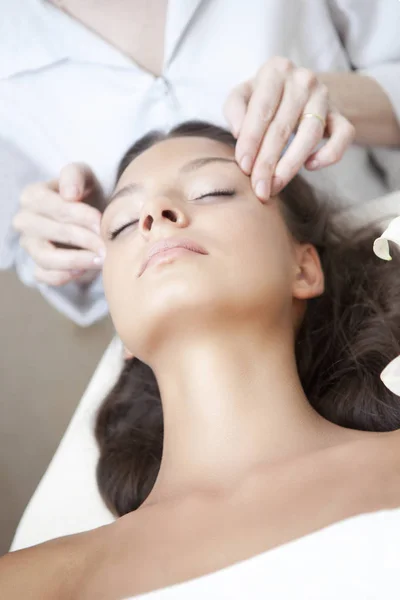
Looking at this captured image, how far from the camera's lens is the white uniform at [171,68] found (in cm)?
109

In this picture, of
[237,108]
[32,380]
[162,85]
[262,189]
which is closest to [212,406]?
[262,189]

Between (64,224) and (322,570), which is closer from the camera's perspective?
(322,570)

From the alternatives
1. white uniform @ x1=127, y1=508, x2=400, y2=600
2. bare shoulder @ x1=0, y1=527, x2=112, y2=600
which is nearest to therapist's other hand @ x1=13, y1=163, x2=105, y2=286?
bare shoulder @ x1=0, y1=527, x2=112, y2=600

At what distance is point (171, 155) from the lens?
884 mm

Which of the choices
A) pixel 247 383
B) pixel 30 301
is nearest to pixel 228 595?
pixel 247 383

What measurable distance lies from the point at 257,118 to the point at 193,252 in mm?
212

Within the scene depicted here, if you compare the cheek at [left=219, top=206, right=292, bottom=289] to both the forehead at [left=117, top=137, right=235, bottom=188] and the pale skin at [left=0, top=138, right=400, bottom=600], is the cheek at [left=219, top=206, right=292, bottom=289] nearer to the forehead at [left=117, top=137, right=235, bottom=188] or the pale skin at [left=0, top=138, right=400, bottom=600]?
the pale skin at [left=0, top=138, right=400, bottom=600]

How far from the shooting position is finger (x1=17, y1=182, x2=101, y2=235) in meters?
1.00

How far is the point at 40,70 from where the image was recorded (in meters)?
1.19

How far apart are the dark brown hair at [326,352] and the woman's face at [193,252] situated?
123 millimetres

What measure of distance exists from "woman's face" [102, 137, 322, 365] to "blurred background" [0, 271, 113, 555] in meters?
0.79

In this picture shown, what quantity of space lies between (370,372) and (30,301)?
1031 millimetres

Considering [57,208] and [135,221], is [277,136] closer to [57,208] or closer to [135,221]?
[135,221]

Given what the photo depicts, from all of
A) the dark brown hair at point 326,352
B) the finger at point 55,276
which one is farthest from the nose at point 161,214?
Answer: the finger at point 55,276
